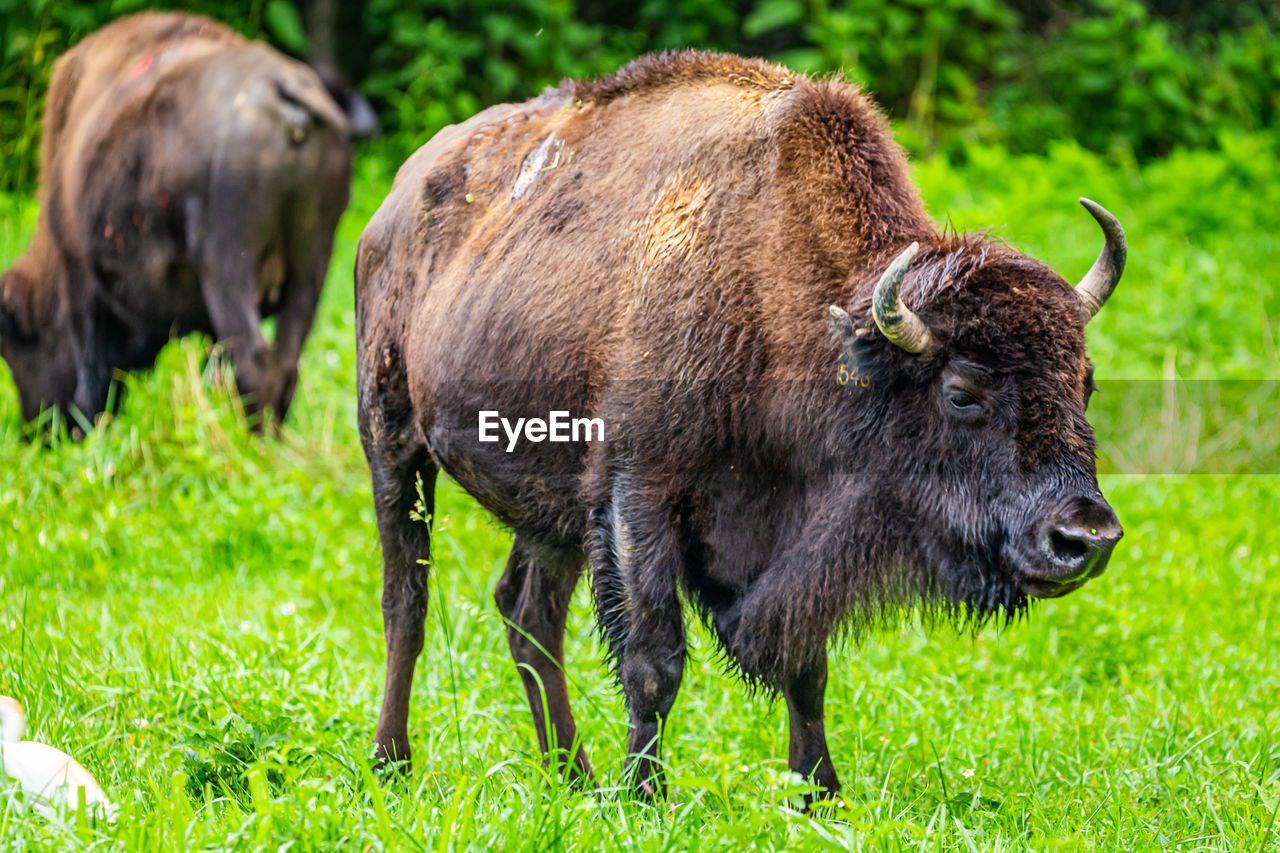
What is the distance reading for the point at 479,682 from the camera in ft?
15.1

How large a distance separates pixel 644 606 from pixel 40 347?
19.7 ft

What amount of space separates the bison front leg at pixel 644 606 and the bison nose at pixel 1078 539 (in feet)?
3.04

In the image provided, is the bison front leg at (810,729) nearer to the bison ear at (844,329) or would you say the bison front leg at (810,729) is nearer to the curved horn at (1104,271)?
the bison ear at (844,329)

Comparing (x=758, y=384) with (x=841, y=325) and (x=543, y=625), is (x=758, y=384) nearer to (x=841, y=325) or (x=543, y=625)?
(x=841, y=325)

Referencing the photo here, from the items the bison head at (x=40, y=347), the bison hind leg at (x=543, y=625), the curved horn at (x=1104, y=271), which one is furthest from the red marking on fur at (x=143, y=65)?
the curved horn at (x=1104, y=271)

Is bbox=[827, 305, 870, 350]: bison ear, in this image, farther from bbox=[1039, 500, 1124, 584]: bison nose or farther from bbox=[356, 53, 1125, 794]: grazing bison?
bbox=[1039, 500, 1124, 584]: bison nose

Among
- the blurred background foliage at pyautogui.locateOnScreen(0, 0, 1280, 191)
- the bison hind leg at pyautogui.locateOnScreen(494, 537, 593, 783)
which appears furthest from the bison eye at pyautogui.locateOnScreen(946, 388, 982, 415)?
the blurred background foliage at pyautogui.locateOnScreen(0, 0, 1280, 191)

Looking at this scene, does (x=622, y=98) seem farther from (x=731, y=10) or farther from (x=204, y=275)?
(x=731, y=10)

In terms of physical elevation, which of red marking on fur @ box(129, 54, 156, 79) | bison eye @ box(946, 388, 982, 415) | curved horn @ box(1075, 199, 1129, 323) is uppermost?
curved horn @ box(1075, 199, 1129, 323)

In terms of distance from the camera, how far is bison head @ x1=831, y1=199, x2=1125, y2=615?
10.1ft

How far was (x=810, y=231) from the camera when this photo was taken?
3.48m

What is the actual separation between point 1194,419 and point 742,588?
558cm

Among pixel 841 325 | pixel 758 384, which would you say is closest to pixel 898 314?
pixel 841 325

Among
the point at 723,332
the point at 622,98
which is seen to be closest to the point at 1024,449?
the point at 723,332
